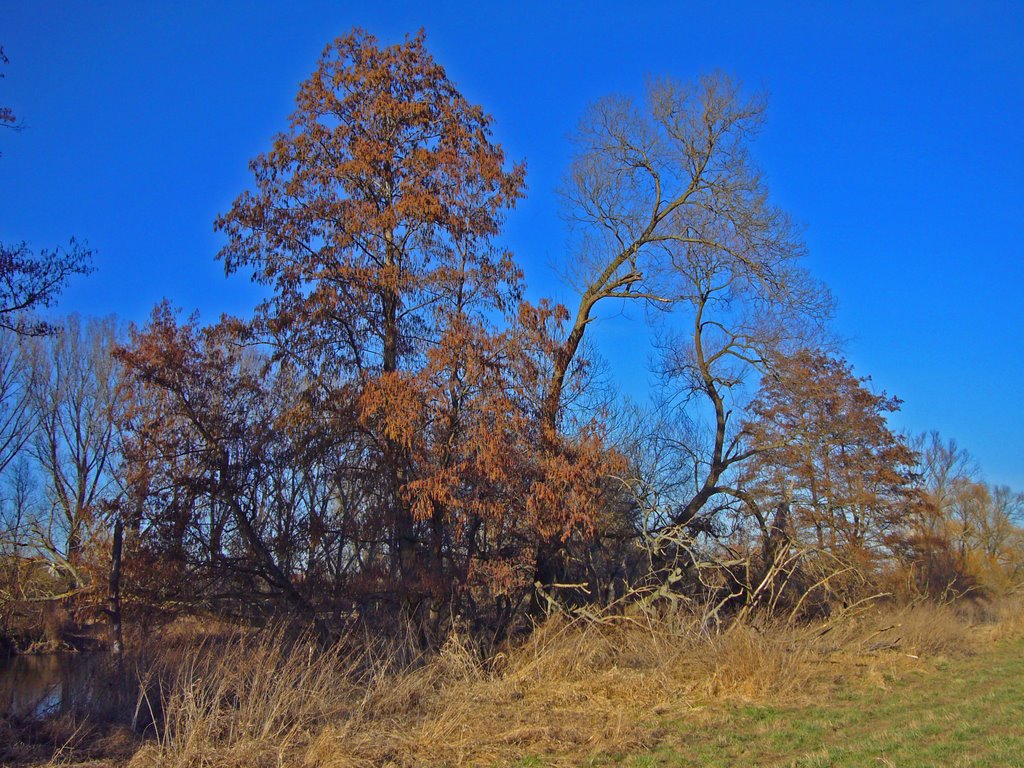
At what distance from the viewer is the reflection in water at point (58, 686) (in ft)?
31.2

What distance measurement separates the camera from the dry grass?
23.8 ft

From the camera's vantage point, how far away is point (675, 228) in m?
17.4

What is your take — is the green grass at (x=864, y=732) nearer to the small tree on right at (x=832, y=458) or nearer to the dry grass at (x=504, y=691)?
the dry grass at (x=504, y=691)

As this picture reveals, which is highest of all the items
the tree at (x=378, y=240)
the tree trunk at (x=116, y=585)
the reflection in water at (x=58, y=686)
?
the tree at (x=378, y=240)

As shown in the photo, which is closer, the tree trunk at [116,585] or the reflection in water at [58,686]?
the reflection in water at [58,686]

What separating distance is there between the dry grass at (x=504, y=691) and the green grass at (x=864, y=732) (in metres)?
0.41

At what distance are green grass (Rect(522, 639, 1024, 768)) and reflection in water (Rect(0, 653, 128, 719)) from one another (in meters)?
6.26

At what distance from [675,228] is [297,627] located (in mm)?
11183

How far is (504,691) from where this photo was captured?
33.8 ft

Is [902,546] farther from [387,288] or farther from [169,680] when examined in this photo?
[169,680]

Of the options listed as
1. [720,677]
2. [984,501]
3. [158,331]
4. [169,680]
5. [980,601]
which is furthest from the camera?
[984,501]

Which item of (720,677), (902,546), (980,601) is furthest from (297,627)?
(980,601)

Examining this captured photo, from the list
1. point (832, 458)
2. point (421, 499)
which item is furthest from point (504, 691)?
point (832, 458)

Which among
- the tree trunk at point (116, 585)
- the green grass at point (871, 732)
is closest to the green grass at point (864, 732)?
the green grass at point (871, 732)
